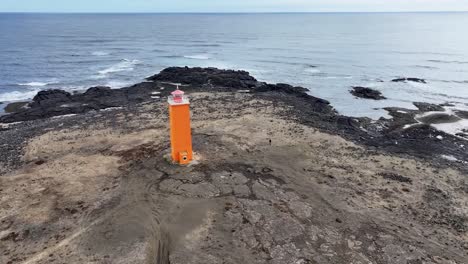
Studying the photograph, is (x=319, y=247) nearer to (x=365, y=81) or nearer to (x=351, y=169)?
(x=351, y=169)

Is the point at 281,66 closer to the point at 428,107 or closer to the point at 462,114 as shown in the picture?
the point at 428,107

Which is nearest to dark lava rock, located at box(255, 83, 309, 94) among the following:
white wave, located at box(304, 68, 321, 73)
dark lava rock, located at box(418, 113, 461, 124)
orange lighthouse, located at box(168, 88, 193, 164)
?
dark lava rock, located at box(418, 113, 461, 124)

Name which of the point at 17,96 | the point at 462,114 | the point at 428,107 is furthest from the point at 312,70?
the point at 17,96

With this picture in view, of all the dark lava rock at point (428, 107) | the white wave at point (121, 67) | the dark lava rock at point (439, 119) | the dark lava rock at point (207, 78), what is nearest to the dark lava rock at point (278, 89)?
the dark lava rock at point (207, 78)

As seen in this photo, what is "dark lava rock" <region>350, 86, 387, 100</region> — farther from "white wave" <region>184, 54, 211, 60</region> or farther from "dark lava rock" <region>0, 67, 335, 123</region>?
"white wave" <region>184, 54, 211, 60</region>

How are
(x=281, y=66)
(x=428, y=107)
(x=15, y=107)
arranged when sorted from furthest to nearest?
(x=281, y=66) → (x=15, y=107) → (x=428, y=107)

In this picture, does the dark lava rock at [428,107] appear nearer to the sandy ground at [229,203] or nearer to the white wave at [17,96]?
the sandy ground at [229,203]
